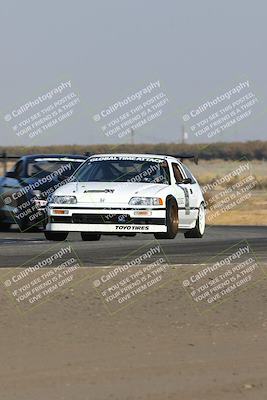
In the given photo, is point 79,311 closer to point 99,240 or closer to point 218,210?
point 99,240

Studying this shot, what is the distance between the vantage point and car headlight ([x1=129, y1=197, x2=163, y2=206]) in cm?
2069

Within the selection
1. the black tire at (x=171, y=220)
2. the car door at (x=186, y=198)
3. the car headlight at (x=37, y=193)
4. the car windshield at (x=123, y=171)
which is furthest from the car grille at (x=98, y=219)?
the car headlight at (x=37, y=193)

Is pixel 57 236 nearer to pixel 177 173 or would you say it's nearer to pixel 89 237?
pixel 89 237

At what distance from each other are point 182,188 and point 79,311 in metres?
8.89

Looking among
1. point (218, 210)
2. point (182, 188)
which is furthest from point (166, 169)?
point (218, 210)

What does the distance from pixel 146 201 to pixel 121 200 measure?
1.55 feet

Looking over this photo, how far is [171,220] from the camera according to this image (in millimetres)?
21359

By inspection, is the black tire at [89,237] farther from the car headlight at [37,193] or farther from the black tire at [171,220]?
the black tire at [171,220]

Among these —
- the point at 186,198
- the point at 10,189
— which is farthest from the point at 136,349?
the point at 10,189

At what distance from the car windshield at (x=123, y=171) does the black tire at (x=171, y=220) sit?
0.56 m

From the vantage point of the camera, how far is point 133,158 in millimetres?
22062

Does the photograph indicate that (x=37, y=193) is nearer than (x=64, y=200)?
No

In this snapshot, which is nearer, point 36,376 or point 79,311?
point 36,376

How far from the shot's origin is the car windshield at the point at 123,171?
2164cm
